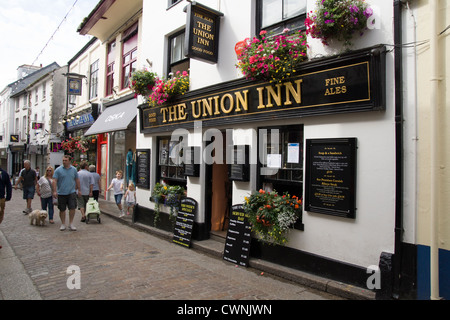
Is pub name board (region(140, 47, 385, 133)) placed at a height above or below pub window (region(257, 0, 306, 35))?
below

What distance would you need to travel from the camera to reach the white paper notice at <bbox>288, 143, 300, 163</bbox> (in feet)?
17.5

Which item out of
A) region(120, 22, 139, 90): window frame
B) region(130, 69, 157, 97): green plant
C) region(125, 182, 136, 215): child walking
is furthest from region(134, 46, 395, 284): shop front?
region(120, 22, 139, 90): window frame

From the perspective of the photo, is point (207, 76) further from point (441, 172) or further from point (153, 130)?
point (441, 172)

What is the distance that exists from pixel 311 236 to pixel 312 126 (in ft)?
5.76

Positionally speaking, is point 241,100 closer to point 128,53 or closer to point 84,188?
point 84,188

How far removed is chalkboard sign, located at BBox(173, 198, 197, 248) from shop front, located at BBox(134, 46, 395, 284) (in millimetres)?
152

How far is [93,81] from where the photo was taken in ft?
52.7

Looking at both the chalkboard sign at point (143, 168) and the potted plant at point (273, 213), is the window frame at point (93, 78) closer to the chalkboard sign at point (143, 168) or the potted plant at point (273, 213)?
the chalkboard sign at point (143, 168)

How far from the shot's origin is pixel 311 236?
16.1 ft

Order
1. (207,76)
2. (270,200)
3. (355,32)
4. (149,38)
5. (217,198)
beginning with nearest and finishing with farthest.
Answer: (355,32)
(270,200)
(207,76)
(217,198)
(149,38)

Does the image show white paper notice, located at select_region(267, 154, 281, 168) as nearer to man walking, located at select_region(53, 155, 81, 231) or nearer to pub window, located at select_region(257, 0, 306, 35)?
pub window, located at select_region(257, 0, 306, 35)

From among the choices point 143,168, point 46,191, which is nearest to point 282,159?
point 143,168

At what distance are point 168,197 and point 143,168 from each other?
74.8 inches

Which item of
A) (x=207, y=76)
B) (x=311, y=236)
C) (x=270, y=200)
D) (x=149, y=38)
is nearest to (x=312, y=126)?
(x=270, y=200)
